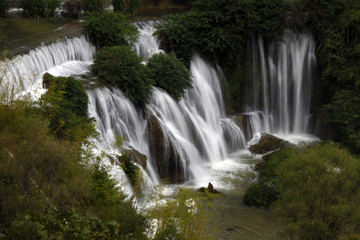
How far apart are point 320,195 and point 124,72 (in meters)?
8.70

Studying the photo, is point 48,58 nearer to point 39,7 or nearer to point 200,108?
point 39,7

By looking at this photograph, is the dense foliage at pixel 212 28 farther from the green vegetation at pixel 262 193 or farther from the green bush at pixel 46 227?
the green bush at pixel 46 227

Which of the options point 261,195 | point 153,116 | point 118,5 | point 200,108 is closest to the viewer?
point 261,195

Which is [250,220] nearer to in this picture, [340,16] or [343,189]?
[343,189]

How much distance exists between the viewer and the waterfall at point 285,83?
24.4 m

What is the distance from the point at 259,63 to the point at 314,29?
3551 mm

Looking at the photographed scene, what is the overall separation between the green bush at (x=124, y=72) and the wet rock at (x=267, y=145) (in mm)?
5913

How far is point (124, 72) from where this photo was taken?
1719 centimetres

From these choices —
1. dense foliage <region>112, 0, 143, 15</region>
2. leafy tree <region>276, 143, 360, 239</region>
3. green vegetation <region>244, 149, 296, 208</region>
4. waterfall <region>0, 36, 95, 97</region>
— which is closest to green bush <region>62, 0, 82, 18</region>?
dense foliage <region>112, 0, 143, 15</region>

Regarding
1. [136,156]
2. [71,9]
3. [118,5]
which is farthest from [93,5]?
[136,156]

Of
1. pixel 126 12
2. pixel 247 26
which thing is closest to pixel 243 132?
pixel 247 26

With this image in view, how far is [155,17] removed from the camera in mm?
24688

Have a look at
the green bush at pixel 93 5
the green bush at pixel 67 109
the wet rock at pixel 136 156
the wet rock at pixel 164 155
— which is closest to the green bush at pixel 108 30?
the green bush at pixel 93 5

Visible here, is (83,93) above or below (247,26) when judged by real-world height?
below
